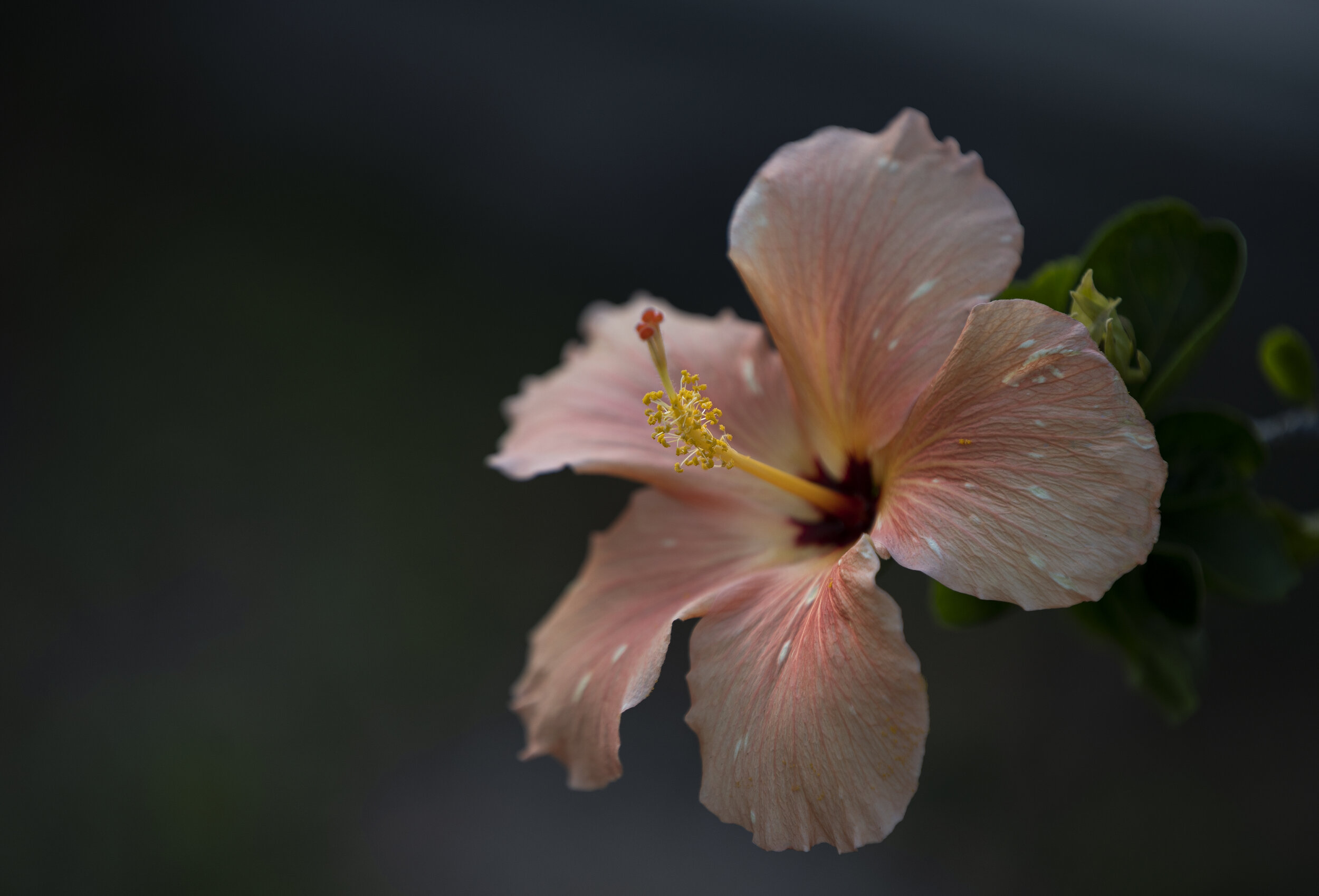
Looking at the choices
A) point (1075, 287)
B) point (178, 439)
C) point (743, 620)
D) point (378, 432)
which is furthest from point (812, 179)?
point (178, 439)

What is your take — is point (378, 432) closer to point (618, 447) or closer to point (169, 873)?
point (169, 873)

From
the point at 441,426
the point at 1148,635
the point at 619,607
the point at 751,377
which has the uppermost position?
the point at 751,377

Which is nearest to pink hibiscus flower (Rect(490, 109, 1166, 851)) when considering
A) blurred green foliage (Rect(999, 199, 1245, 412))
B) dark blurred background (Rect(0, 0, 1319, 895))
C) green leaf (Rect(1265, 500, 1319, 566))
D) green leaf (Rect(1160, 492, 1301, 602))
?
blurred green foliage (Rect(999, 199, 1245, 412))

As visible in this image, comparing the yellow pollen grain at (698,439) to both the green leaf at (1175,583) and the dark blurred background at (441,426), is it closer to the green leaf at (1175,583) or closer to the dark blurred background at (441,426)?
the green leaf at (1175,583)

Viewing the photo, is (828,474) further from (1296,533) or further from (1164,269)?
(1296,533)

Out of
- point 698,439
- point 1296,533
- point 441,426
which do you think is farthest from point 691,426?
point 441,426

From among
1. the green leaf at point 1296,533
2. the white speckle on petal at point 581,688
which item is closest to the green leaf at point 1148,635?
the green leaf at point 1296,533
